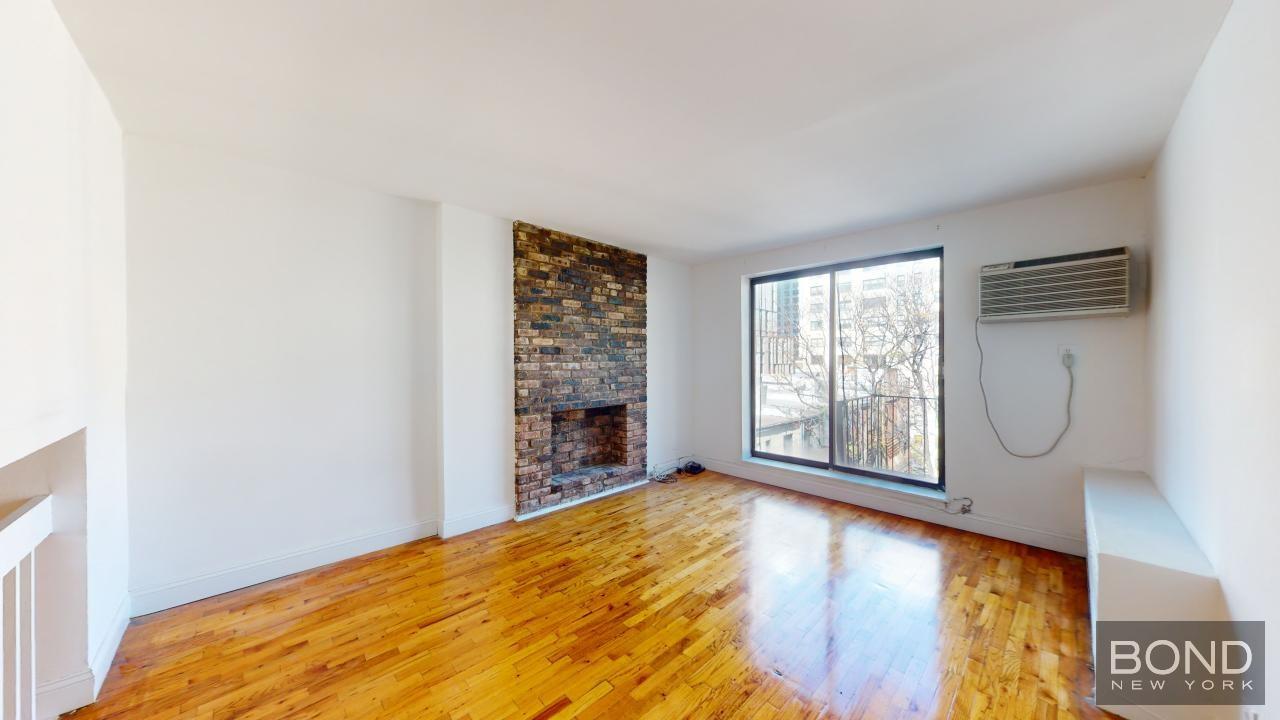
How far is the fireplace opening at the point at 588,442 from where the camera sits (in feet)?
13.6

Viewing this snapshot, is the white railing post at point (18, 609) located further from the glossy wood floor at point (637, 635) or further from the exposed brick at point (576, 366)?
the exposed brick at point (576, 366)

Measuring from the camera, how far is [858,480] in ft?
12.9

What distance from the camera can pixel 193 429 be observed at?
2.36 metres

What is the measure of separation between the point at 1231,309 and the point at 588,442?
4.05 metres

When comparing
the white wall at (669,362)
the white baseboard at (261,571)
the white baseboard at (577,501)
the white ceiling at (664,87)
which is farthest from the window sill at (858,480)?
the white baseboard at (261,571)

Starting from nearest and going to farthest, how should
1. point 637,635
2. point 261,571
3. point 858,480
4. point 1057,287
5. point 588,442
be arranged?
point 637,635 → point 261,571 → point 1057,287 → point 858,480 → point 588,442

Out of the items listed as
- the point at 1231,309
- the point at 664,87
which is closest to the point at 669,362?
the point at 664,87

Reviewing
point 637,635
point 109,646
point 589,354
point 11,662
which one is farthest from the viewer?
point 589,354

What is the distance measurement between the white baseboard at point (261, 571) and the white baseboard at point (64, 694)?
69cm

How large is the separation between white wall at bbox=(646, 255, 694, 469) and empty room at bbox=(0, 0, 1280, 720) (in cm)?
100

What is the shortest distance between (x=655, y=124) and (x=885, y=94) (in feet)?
3.26

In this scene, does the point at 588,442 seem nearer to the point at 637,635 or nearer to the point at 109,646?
the point at 637,635

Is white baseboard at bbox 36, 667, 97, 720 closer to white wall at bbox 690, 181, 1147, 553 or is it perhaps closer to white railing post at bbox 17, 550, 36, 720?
white railing post at bbox 17, 550, 36, 720

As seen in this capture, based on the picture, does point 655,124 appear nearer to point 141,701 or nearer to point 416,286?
point 416,286
